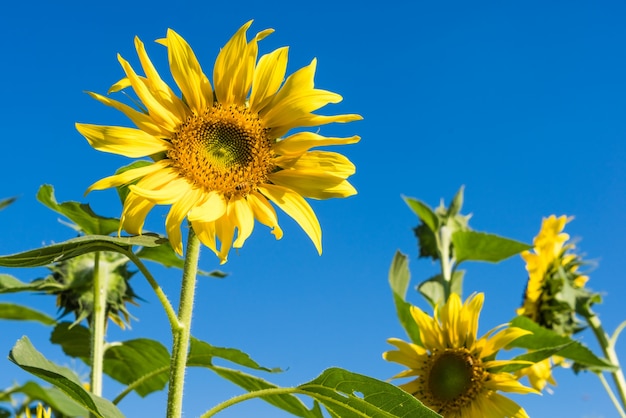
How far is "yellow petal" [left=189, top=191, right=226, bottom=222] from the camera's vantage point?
1.58 m

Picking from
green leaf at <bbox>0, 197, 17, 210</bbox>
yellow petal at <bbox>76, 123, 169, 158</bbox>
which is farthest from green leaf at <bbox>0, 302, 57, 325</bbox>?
green leaf at <bbox>0, 197, 17, 210</bbox>

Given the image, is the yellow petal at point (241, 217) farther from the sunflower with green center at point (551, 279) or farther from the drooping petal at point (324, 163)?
the sunflower with green center at point (551, 279)

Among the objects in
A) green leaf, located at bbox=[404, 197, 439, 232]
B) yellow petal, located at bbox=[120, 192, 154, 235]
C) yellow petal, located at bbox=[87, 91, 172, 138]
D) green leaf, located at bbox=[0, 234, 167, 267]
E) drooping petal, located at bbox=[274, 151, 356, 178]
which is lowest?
green leaf, located at bbox=[0, 234, 167, 267]

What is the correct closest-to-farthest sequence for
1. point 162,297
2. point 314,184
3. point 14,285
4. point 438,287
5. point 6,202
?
point 6,202
point 162,297
point 314,184
point 14,285
point 438,287

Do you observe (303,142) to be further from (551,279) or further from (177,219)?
(551,279)

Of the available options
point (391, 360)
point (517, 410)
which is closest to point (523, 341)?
point (517, 410)

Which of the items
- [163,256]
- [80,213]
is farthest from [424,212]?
[80,213]

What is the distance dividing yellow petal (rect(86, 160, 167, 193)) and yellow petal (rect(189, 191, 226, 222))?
0.13m

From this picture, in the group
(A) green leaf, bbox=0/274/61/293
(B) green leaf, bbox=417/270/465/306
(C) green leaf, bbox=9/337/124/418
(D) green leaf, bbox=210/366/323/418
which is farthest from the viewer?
(B) green leaf, bbox=417/270/465/306

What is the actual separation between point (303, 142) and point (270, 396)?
2.12 feet

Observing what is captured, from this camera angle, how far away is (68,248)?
1506 mm

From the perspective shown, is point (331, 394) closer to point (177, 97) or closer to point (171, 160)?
point (171, 160)

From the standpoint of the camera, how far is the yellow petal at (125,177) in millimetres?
1582

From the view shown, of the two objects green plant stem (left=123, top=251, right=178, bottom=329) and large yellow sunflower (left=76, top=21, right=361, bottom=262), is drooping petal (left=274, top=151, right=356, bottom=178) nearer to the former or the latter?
large yellow sunflower (left=76, top=21, right=361, bottom=262)
